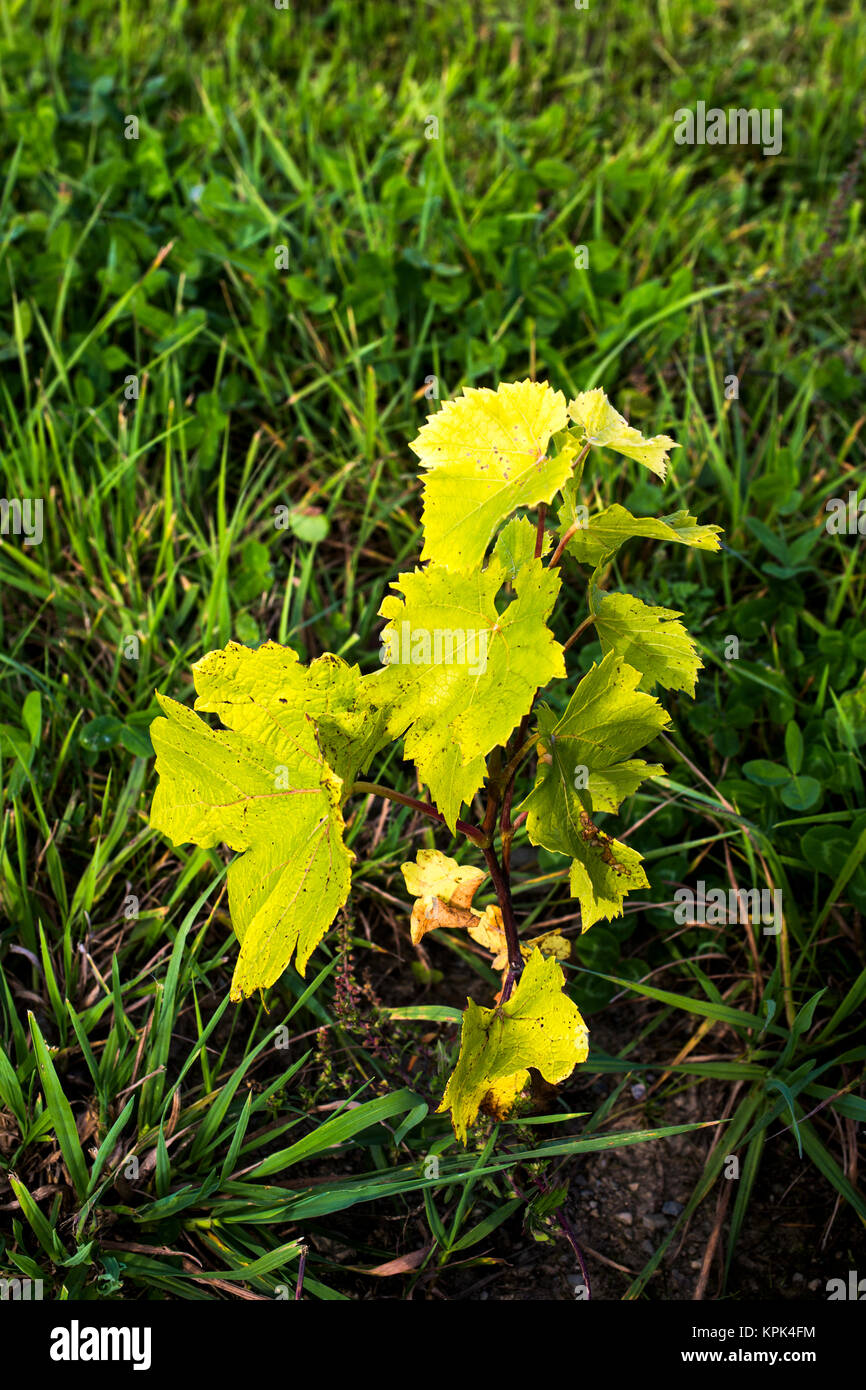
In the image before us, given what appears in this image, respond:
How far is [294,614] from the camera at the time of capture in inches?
90.3

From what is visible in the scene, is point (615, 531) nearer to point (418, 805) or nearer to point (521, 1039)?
point (418, 805)

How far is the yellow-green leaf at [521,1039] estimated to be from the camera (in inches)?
55.1

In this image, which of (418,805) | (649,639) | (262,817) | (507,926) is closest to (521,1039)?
(507,926)

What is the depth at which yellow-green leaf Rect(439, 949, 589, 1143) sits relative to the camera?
140cm

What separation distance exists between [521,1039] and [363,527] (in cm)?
132

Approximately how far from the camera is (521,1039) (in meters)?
1.43

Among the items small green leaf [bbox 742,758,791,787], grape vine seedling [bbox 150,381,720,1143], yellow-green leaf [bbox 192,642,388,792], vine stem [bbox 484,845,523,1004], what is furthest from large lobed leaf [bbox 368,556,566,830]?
small green leaf [bbox 742,758,791,787]

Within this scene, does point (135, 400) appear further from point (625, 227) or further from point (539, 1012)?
point (539, 1012)

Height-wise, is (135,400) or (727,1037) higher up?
(135,400)

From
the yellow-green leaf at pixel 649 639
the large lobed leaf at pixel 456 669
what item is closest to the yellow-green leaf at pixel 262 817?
the large lobed leaf at pixel 456 669

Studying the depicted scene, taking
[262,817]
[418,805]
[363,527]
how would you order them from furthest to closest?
[363,527] < [418,805] < [262,817]

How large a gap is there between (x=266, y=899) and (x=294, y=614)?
104cm

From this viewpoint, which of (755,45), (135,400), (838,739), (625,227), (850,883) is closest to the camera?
(850,883)

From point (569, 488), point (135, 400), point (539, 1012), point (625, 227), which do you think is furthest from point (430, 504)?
point (625, 227)
